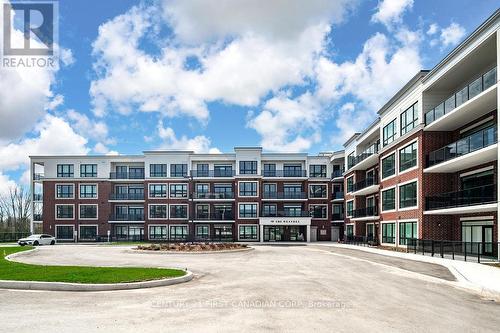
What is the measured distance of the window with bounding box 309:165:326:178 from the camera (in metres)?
55.9

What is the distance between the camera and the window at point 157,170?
55.2 meters

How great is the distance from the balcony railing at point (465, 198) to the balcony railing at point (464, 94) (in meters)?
5.16

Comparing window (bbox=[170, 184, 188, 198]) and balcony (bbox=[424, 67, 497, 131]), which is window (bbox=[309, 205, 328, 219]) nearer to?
window (bbox=[170, 184, 188, 198])

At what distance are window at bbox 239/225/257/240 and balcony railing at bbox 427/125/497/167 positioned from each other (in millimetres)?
28437

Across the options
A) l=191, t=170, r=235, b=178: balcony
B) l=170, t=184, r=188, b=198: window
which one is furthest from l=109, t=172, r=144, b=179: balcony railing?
l=191, t=170, r=235, b=178: balcony

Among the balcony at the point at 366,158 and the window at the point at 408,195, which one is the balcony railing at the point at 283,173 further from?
the window at the point at 408,195

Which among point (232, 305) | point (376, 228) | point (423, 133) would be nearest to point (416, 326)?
point (232, 305)

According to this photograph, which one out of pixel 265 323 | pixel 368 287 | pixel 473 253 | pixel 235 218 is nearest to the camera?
pixel 265 323

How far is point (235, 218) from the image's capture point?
173 ft

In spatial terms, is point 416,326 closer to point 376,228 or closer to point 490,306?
point 490,306

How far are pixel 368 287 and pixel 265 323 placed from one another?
613 centimetres

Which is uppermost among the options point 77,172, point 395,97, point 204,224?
point 395,97

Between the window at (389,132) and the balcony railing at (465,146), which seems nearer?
the balcony railing at (465,146)

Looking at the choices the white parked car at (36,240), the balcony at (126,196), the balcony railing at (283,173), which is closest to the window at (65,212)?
the balcony at (126,196)
